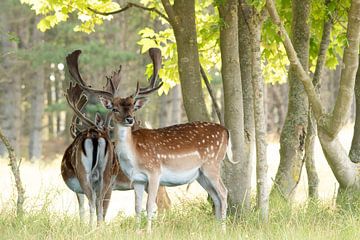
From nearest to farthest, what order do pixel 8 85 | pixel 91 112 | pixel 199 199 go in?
pixel 199 199, pixel 91 112, pixel 8 85

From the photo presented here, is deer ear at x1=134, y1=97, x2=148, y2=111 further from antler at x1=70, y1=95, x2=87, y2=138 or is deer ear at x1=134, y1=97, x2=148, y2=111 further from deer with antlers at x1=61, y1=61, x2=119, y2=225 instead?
antler at x1=70, y1=95, x2=87, y2=138


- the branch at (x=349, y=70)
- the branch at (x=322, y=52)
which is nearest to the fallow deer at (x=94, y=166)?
the branch at (x=349, y=70)

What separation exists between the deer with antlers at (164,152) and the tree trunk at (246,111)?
471 millimetres

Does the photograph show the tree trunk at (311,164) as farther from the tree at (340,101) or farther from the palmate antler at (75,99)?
the palmate antler at (75,99)

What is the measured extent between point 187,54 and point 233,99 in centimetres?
72

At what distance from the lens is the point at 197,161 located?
8594 millimetres

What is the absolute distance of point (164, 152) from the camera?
8.38m

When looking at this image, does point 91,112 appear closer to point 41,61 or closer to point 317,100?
point 317,100

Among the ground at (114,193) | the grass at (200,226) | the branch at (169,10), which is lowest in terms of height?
the ground at (114,193)

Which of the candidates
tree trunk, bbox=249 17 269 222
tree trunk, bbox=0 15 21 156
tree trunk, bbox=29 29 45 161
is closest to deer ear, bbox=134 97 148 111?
tree trunk, bbox=249 17 269 222

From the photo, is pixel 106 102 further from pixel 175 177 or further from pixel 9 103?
pixel 9 103

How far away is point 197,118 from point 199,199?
3.85 ft

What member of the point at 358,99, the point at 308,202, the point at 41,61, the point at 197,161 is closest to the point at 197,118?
the point at 197,161

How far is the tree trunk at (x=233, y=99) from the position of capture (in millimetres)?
9203
